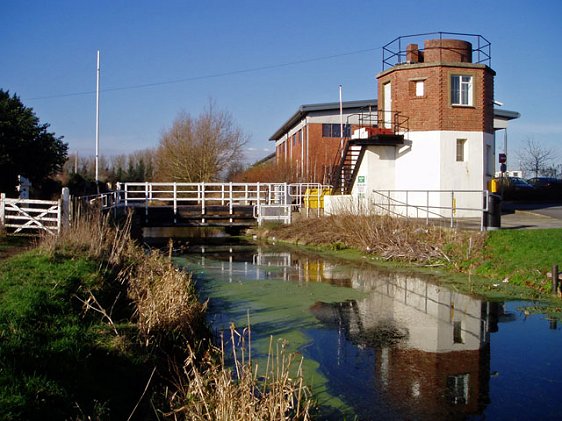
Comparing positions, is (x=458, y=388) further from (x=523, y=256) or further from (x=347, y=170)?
(x=347, y=170)

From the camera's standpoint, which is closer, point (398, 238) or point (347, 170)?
point (398, 238)

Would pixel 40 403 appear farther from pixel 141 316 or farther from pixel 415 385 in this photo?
pixel 415 385

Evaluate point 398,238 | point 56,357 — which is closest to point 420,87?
point 398,238

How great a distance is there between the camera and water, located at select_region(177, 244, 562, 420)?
7730 mm

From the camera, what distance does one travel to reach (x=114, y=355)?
27.0 feet

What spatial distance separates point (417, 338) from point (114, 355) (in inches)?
208

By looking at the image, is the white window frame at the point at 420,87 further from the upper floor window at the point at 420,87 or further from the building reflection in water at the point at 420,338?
the building reflection in water at the point at 420,338

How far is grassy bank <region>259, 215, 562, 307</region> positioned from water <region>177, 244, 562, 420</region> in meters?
1.26

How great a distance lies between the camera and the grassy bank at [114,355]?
20.3ft

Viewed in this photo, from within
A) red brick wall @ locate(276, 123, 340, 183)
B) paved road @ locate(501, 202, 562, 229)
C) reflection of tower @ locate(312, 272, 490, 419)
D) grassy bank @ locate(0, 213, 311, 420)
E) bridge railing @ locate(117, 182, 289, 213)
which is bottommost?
reflection of tower @ locate(312, 272, 490, 419)

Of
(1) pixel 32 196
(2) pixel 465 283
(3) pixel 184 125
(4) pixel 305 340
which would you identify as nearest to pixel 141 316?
(4) pixel 305 340

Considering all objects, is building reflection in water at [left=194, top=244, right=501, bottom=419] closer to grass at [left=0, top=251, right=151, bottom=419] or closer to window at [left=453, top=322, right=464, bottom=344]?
window at [left=453, top=322, right=464, bottom=344]

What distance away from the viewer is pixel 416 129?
94.7 feet

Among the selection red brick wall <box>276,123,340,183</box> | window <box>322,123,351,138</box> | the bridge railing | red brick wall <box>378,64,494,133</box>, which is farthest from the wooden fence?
window <box>322,123,351,138</box>
